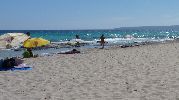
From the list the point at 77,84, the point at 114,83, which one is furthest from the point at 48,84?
the point at 114,83

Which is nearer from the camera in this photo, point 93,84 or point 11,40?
point 93,84

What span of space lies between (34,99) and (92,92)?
1.56 meters

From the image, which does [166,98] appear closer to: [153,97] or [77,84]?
[153,97]

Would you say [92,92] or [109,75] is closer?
[92,92]

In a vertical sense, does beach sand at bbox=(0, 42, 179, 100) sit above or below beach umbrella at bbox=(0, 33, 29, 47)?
below

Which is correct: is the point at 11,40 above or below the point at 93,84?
above

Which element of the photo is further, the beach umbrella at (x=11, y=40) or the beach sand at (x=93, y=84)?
the beach umbrella at (x=11, y=40)

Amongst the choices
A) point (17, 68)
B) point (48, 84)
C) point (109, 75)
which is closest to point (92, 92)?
point (48, 84)

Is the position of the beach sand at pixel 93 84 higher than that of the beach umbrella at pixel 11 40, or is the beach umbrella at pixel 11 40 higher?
the beach umbrella at pixel 11 40

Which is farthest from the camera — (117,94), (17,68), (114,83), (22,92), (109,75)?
(17,68)

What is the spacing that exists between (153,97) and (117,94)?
97 centimetres

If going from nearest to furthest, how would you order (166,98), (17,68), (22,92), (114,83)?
(166,98) → (22,92) → (114,83) → (17,68)

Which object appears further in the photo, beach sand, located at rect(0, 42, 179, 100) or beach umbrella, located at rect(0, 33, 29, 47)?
beach umbrella, located at rect(0, 33, 29, 47)

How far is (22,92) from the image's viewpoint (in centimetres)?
1029
